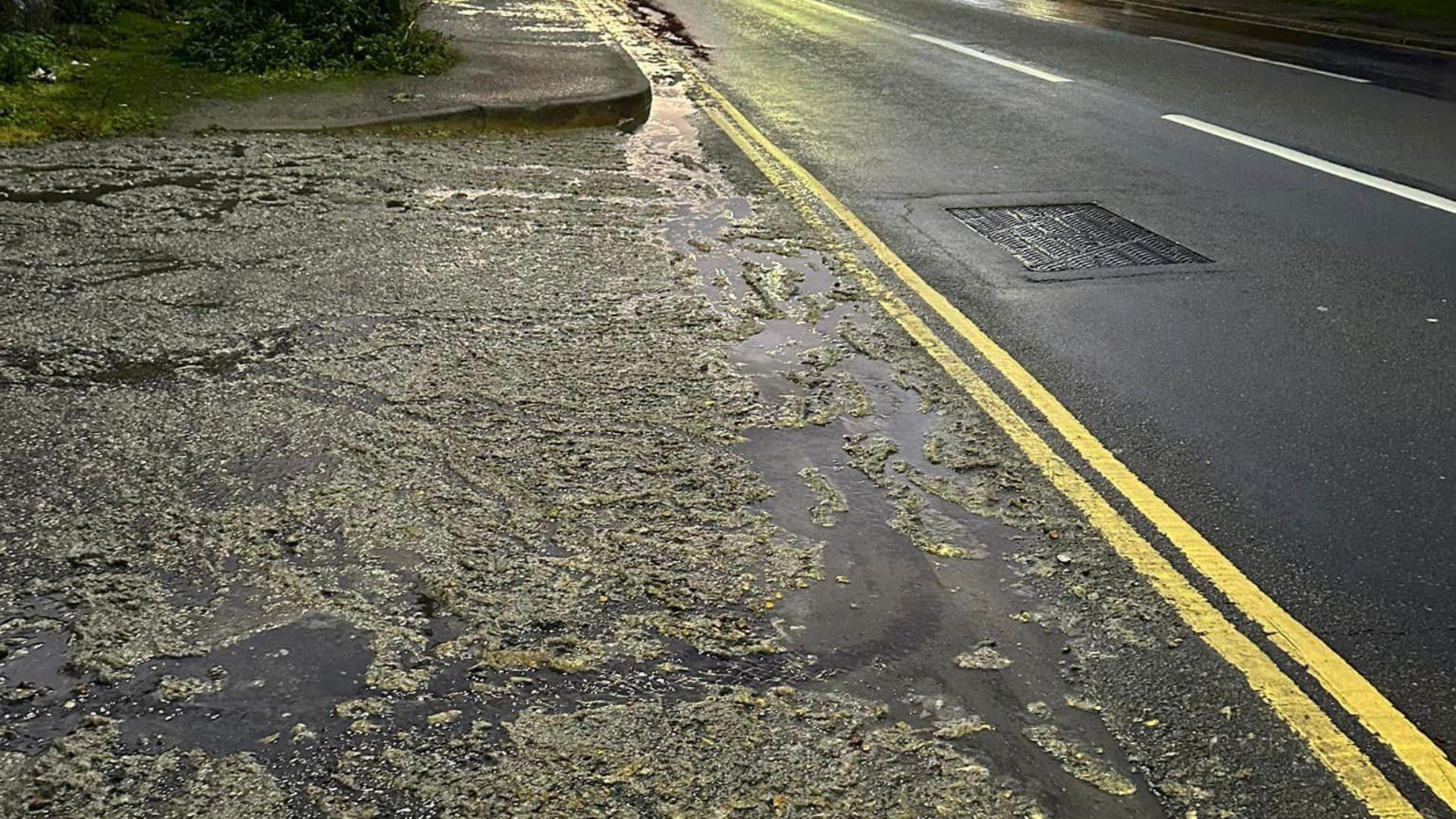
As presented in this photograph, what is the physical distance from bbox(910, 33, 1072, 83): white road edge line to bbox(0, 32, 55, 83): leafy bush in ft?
32.1

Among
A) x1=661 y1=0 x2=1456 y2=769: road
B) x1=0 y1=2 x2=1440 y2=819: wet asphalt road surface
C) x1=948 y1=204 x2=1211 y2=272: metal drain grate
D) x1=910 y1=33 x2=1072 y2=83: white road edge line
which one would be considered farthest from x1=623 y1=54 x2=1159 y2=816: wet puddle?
x1=910 y1=33 x2=1072 y2=83: white road edge line

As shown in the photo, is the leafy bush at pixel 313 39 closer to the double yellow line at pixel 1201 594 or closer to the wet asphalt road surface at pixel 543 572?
the wet asphalt road surface at pixel 543 572

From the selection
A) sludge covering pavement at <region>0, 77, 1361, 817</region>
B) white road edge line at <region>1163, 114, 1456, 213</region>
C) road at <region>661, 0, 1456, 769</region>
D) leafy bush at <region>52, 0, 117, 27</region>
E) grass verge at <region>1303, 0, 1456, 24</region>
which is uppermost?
grass verge at <region>1303, 0, 1456, 24</region>

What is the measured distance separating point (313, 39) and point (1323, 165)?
28.5 feet

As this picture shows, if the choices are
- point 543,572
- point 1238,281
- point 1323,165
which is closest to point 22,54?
point 543,572

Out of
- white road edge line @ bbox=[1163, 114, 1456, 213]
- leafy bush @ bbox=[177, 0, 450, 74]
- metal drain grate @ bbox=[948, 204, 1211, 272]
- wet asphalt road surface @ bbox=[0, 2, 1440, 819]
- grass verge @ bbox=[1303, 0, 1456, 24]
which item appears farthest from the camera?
grass verge @ bbox=[1303, 0, 1456, 24]

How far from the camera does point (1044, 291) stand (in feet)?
20.3

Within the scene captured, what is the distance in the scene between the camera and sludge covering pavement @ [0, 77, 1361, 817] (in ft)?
9.01

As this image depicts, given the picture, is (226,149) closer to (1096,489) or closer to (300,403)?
(300,403)

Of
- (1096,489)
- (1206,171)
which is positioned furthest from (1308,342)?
(1206,171)

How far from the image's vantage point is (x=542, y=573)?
3.47 metres

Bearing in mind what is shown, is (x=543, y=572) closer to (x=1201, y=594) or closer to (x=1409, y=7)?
(x=1201, y=594)

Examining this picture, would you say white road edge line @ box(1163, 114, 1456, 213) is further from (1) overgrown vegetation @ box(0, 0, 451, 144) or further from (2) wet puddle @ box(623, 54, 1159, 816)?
(1) overgrown vegetation @ box(0, 0, 451, 144)

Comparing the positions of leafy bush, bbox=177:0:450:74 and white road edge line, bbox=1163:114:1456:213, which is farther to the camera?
leafy bush, bbox=177:0:450:74
